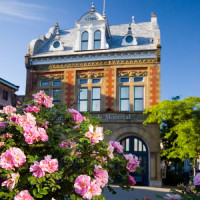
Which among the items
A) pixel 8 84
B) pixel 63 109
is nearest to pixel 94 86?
pixel 8 84

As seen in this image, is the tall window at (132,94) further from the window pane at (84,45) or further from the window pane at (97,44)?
the window pane at (84,45)

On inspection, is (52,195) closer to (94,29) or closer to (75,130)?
(75,130)

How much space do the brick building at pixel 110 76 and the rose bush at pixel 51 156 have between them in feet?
53.6

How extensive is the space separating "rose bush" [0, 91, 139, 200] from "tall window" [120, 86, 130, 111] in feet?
55.1

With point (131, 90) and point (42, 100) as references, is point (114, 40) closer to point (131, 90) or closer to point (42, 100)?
point (131, 90)

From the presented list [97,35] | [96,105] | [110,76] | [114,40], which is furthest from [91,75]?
[114,40]

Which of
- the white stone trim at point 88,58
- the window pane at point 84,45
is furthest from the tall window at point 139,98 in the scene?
the window pane at point 84,45

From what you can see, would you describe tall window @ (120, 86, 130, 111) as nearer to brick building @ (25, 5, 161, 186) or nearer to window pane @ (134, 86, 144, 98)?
brick building @ (25, 5, 161, 186)

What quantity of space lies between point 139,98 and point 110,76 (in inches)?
114

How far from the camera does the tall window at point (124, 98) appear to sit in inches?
863

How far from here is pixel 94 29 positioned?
2386cm

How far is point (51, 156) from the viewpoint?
4133mm

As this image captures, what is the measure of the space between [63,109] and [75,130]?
72cm

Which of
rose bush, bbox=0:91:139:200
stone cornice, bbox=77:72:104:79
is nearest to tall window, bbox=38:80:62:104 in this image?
stone cornice, bbox=77:72:104:79
